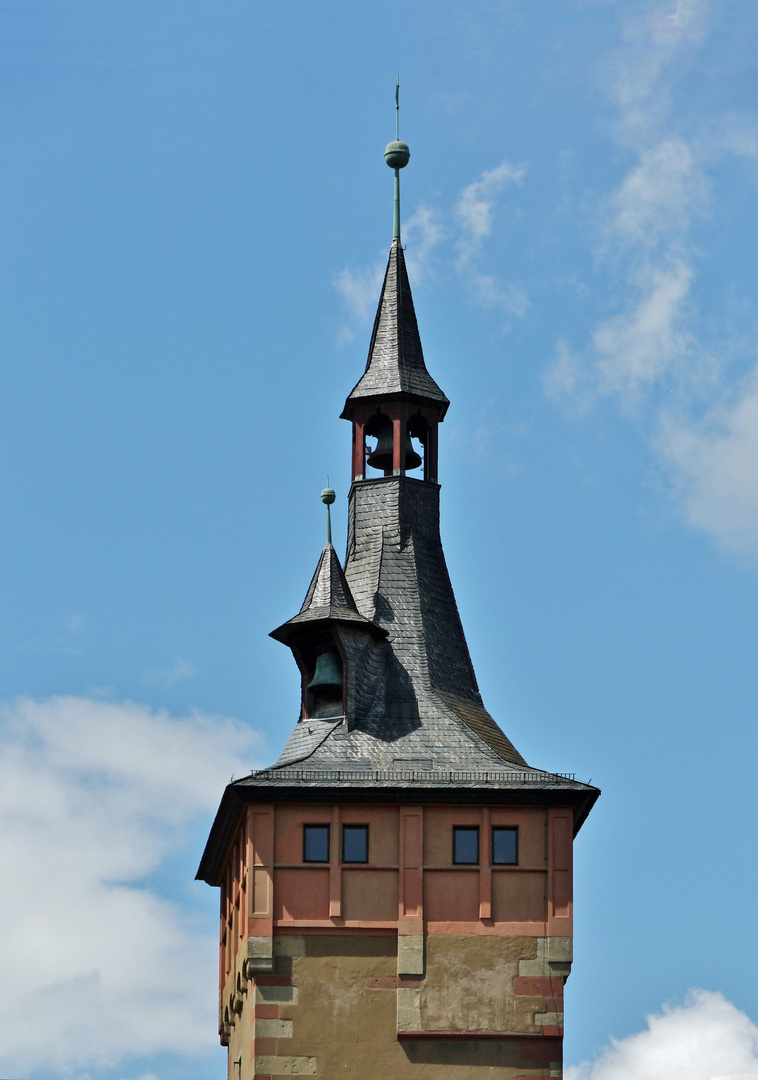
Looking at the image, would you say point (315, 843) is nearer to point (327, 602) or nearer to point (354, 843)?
point (354, 843)

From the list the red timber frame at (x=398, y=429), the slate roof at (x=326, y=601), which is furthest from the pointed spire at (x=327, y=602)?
the red timber frame at (x=398, y=429)

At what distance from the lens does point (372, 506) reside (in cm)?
6975

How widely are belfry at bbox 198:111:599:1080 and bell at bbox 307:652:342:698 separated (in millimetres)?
52

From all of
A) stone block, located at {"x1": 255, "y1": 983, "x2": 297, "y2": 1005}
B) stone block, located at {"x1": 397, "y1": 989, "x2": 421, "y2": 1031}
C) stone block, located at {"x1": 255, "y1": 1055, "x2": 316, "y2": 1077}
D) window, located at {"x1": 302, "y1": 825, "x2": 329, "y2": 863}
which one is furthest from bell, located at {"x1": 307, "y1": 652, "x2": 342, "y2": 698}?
stone block, located at {"x1": 255, "y1": 1055, "x2": 316, "y2": 1077}

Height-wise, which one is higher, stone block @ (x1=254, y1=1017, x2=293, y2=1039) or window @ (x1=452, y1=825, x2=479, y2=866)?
window @ (x1=452, y1=825, x2=479, y2=866)

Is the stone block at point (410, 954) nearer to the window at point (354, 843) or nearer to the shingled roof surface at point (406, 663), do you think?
the window at point (354, 843)

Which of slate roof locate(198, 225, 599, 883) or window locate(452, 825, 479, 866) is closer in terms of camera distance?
window locate(452, 825, 479, 866)

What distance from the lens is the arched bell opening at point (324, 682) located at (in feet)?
214

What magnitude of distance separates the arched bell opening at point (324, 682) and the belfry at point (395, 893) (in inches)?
2.7

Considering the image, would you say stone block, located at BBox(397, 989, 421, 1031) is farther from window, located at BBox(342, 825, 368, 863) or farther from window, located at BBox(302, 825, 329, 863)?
window, located at BBox(302, 825, 329, 863)

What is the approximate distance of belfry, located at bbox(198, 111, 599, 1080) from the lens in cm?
6000

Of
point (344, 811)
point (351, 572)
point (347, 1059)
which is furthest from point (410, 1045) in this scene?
point (351, 572)

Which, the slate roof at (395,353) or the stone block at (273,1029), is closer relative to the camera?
the stone block at (273,1029)

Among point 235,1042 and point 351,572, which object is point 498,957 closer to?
point 235,1042
